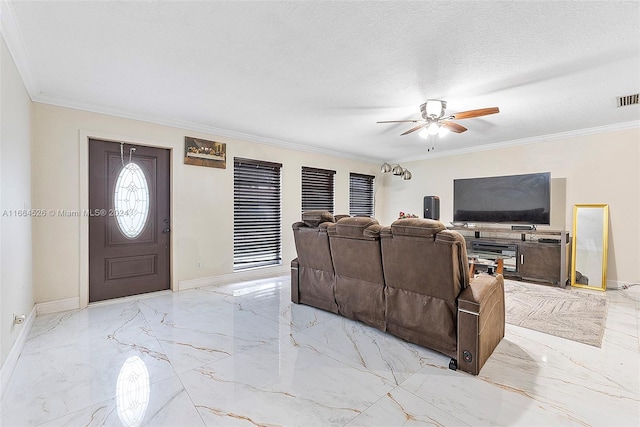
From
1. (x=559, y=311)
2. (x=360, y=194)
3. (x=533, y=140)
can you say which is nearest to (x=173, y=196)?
(x=360, y=194)

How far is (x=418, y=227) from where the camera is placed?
7.60 ft

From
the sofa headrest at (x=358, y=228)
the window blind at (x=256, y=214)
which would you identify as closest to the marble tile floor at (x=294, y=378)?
the sofa headrest at (x=358, y=228)

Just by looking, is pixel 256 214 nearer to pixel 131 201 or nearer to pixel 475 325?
pixel 131 201

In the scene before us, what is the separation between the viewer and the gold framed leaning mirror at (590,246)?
430 centimetres

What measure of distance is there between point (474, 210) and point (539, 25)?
4069 mm

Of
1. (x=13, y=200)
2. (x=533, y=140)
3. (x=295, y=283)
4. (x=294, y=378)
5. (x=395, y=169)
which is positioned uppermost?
(x=533, y=140)

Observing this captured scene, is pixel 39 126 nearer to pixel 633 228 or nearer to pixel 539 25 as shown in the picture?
pixel 539 25

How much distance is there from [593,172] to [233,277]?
5.98 metres

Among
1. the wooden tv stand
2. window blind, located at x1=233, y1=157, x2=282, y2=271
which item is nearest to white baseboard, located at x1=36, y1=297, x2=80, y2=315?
window blind, located at x1=233, y1=157, x2=282, y2=271

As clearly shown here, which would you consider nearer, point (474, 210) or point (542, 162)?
point (542, 162)

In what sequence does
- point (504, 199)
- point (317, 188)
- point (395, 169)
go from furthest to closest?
1. point (317, 188)
2. point (395, 169)
3. point (504, 199)

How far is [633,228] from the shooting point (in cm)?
417

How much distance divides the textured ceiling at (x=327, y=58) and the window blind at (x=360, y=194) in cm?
293

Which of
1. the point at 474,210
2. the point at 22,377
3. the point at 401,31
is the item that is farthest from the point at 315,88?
the point at 474,210
